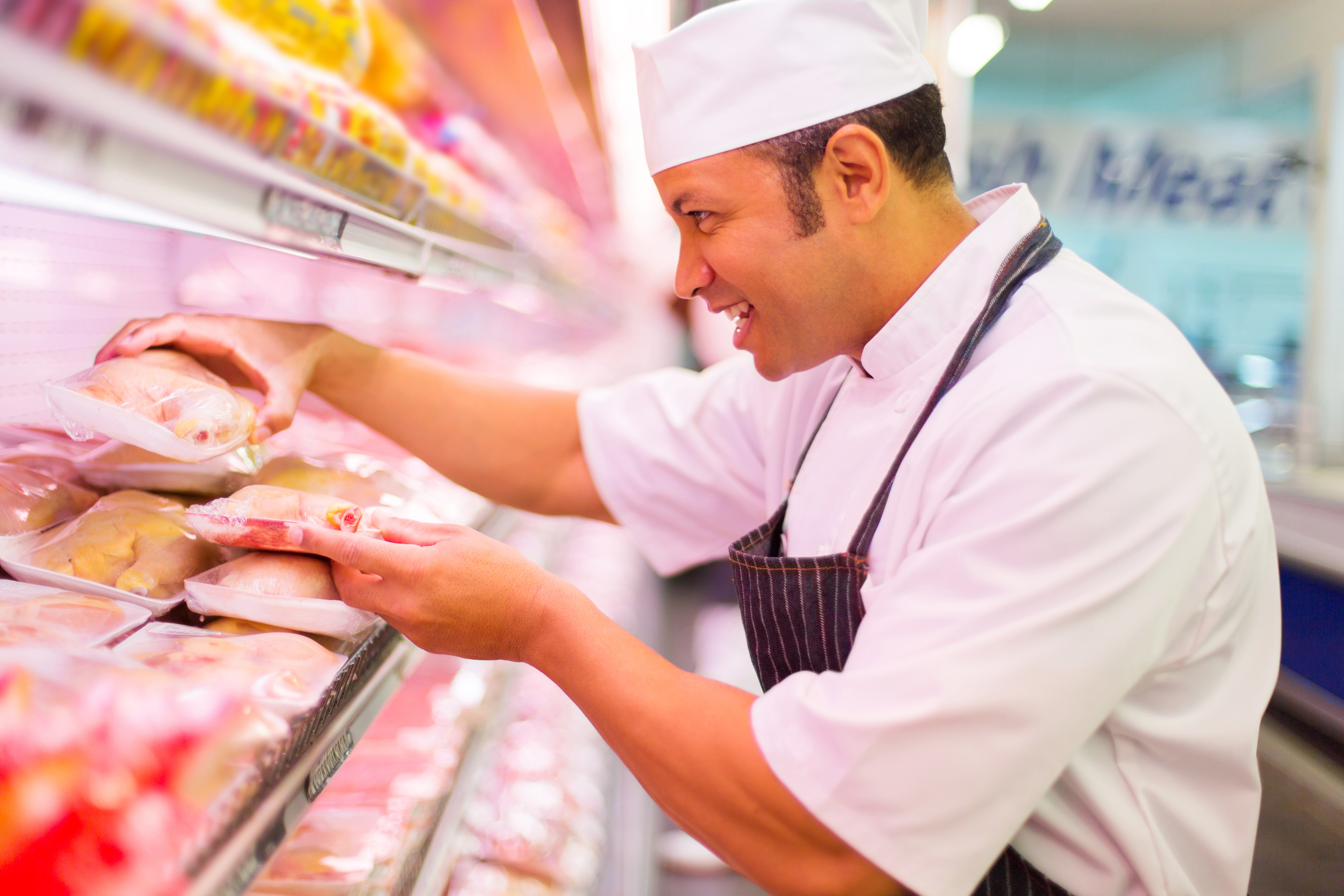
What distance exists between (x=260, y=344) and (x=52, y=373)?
0.25m

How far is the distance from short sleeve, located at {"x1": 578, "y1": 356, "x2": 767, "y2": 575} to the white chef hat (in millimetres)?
498

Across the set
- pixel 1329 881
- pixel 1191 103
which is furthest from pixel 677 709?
pixel 1191 103

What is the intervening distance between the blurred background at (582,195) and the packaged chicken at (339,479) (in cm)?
26

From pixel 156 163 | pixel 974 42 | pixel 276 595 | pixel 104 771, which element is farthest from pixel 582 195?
pixel 104 771

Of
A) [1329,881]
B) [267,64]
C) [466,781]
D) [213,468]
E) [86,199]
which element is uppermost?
[267,64]

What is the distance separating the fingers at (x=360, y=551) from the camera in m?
0.81

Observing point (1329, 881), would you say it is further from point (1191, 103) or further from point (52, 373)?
point (1191, 103)

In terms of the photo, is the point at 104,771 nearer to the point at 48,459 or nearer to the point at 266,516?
the point at 266,516

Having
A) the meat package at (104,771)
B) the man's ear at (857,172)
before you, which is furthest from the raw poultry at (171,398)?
the man's ear at (857,172)

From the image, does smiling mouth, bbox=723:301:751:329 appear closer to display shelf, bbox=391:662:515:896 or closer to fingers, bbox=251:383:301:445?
fingers, bbox=251:383:301:445

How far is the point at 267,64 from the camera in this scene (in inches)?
30.7

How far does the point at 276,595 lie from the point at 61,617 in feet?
0.54

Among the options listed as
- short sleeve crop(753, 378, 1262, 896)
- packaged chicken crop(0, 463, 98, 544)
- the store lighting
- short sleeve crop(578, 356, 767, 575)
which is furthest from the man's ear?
the store lighting

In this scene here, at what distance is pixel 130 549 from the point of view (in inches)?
32.7
